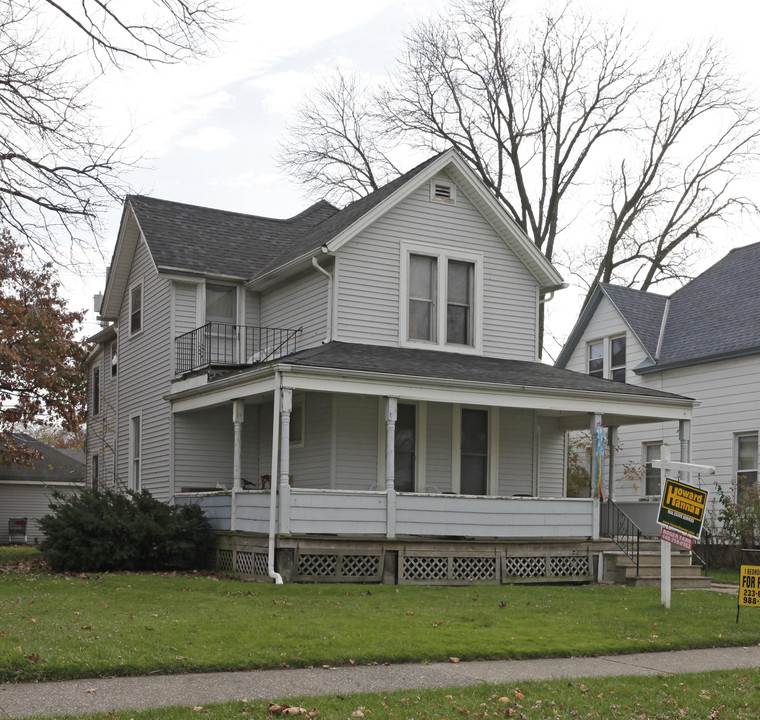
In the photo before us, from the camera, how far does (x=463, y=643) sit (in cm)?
1103

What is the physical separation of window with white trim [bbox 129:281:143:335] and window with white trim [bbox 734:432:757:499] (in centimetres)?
1496

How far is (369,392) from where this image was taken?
18.0 m

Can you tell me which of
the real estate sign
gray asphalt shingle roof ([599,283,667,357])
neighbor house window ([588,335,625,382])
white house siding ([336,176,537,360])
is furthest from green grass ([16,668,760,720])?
neighbor house window ([588,335,625,382])

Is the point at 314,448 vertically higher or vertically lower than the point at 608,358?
lower

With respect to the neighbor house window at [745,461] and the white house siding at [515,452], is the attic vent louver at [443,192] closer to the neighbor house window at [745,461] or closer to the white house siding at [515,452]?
the white house siding at [515,452]

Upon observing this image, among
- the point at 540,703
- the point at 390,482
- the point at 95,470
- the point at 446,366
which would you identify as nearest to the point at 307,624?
the point at 540,703

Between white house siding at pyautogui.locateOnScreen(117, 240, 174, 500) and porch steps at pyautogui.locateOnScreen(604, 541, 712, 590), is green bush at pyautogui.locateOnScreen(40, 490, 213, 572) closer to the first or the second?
white house siding at pyautogui.locateOnScreen(117, 240, 174, 500)

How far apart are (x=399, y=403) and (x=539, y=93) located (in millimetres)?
21219

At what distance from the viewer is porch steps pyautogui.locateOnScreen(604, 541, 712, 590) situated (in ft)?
62.5

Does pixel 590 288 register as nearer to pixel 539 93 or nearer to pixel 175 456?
pixel 539 93

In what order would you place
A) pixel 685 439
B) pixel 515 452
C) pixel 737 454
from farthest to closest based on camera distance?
pixel 737 454, pixel 515 452, pixel 685 439

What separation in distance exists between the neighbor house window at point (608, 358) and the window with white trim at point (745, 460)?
16.3 ft

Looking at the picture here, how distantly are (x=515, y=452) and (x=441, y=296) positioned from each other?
378 cm

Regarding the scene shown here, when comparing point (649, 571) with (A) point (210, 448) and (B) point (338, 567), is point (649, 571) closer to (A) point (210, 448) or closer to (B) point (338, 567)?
(B) point (338, 567)
